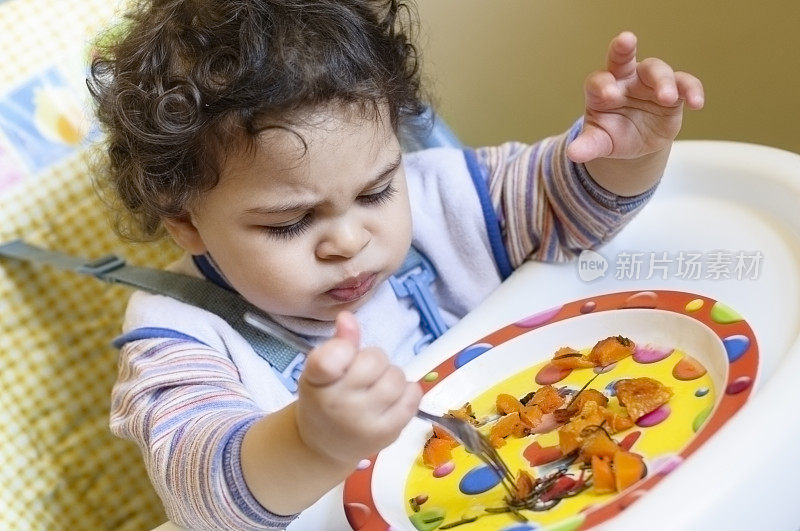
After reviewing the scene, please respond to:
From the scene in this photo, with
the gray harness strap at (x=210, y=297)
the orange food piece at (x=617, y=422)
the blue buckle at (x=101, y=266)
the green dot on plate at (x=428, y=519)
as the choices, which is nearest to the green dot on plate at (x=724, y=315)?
the orange food piece at (x=617, y=422)

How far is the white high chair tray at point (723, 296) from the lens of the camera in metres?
0.41

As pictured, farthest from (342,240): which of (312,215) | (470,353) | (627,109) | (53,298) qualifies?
(53,298)

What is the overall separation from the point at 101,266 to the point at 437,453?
1.36 ft

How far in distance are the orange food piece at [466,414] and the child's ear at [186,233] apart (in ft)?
0.82

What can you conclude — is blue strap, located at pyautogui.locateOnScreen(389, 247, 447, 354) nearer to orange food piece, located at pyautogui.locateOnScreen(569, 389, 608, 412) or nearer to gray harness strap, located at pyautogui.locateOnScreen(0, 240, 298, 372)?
gray harness strap, located at pyautogui.locateOnScreen(0, 240, 298, 372)

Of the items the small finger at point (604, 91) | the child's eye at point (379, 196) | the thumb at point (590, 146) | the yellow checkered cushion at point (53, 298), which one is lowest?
the yellow checkered cushion at point (53, 298)

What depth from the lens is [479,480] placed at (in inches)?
20.6

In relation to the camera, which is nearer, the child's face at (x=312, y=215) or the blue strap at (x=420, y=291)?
the child's face at (x=312, y=215)

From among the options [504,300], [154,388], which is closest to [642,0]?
[504,300]

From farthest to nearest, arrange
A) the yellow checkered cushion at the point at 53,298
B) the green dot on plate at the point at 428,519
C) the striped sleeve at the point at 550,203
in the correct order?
the yellow checkered cushion at the point at 53,298 < the striped sleeve at the point at 550,203 < the green dot on plate at the point at 428,519

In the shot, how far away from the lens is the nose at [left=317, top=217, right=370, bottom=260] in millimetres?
604

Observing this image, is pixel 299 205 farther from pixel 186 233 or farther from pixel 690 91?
pixel 690 91

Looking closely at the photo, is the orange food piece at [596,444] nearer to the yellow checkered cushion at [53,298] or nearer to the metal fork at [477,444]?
the metal fork at [477,444]

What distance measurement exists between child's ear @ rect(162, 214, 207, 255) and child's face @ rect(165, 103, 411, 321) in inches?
1.0
